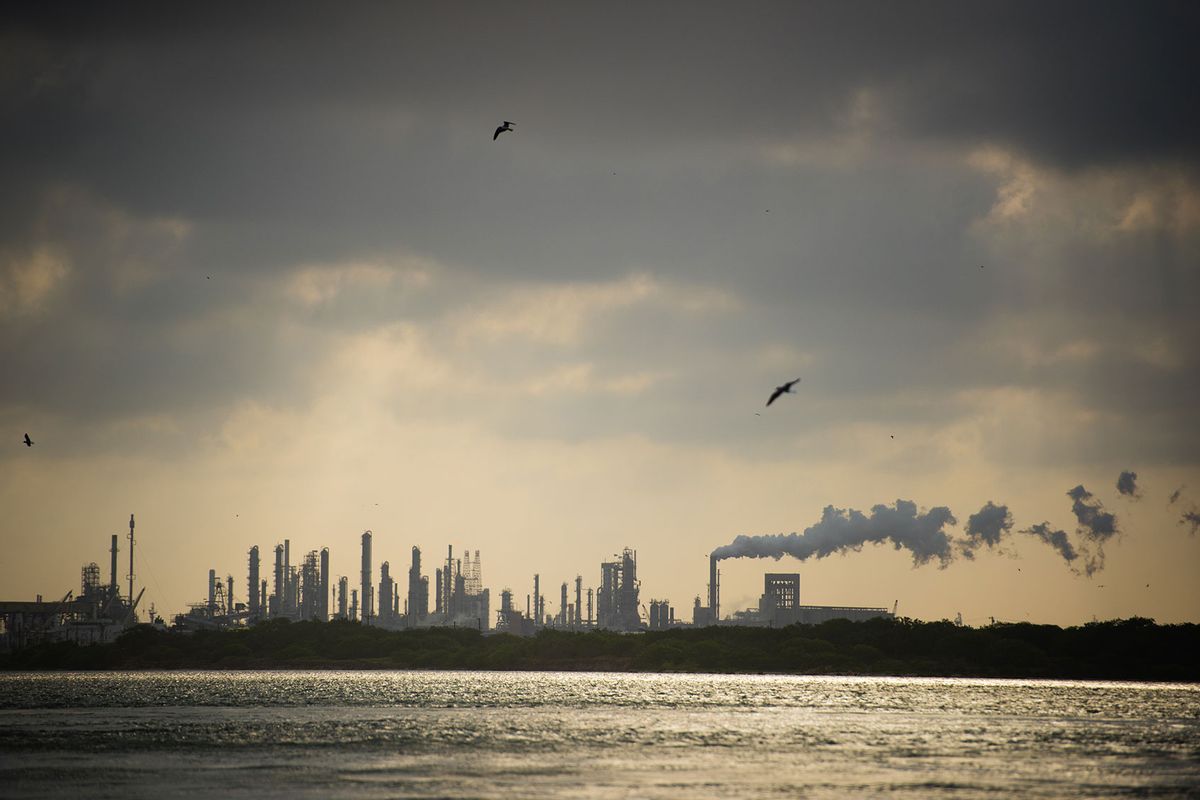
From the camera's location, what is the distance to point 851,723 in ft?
331

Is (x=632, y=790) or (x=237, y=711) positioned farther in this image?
(x=237, y=711)

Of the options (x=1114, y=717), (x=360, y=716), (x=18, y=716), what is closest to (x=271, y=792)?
(x=360, y=716)

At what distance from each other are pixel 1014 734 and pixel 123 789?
185ft

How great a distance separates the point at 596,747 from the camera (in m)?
78.8

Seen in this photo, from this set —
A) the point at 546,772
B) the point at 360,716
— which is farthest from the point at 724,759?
the point at 360,716

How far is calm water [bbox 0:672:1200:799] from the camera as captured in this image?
59.9 m

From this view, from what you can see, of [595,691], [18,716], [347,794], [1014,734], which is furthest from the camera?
[595,691]

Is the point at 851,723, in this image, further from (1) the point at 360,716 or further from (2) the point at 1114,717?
(1) the point at 360,716

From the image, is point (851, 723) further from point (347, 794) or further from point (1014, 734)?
point (347, 794)

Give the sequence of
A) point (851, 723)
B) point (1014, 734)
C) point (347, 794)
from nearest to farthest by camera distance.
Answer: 1. point (347, 794)
2. point (1014, 734)
3. point (851, 723)

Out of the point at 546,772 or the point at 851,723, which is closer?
the point at 546,772

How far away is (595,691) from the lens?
527 ft

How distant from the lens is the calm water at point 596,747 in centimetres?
5988

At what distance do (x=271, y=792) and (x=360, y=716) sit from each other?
162 ft
